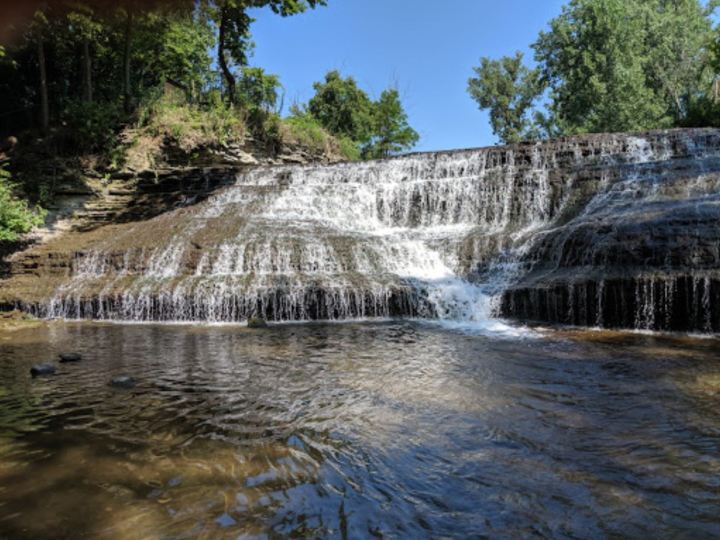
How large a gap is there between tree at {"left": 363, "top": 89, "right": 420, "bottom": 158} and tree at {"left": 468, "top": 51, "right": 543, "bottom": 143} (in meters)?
11.4

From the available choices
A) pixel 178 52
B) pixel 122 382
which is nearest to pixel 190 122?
pixel 178 52

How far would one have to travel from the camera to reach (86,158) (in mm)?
17234

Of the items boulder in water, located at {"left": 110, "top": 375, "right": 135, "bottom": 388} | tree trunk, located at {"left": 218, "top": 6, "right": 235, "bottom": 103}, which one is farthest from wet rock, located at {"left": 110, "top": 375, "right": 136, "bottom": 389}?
tree trunk, located at {"left": 218, "top": 6, "right": 235, "bottom": 103}

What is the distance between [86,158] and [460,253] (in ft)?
44.5

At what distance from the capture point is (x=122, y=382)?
17.9ft

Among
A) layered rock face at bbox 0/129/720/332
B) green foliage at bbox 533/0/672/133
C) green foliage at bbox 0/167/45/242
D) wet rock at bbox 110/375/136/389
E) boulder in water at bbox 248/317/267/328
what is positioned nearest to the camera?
wet rock at bbox 110/375/136/389

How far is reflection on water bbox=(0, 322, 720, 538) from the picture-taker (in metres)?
2.70

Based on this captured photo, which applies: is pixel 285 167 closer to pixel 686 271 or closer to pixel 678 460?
pixel 686 271

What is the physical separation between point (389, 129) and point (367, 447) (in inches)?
1310

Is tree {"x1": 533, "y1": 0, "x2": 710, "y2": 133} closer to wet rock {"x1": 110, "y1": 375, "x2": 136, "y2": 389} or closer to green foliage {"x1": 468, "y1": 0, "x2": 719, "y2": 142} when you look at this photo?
green foliage {"x1": 468, "y1": 0, "x2": 719, "y2": 142}

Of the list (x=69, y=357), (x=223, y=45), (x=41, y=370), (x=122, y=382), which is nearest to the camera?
(x=122, y=382)

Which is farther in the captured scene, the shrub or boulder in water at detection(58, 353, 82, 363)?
the shrub

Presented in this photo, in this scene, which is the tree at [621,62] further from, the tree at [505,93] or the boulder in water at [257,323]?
the boulder in water at [257,323]

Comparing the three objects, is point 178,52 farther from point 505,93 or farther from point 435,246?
point 505,93
